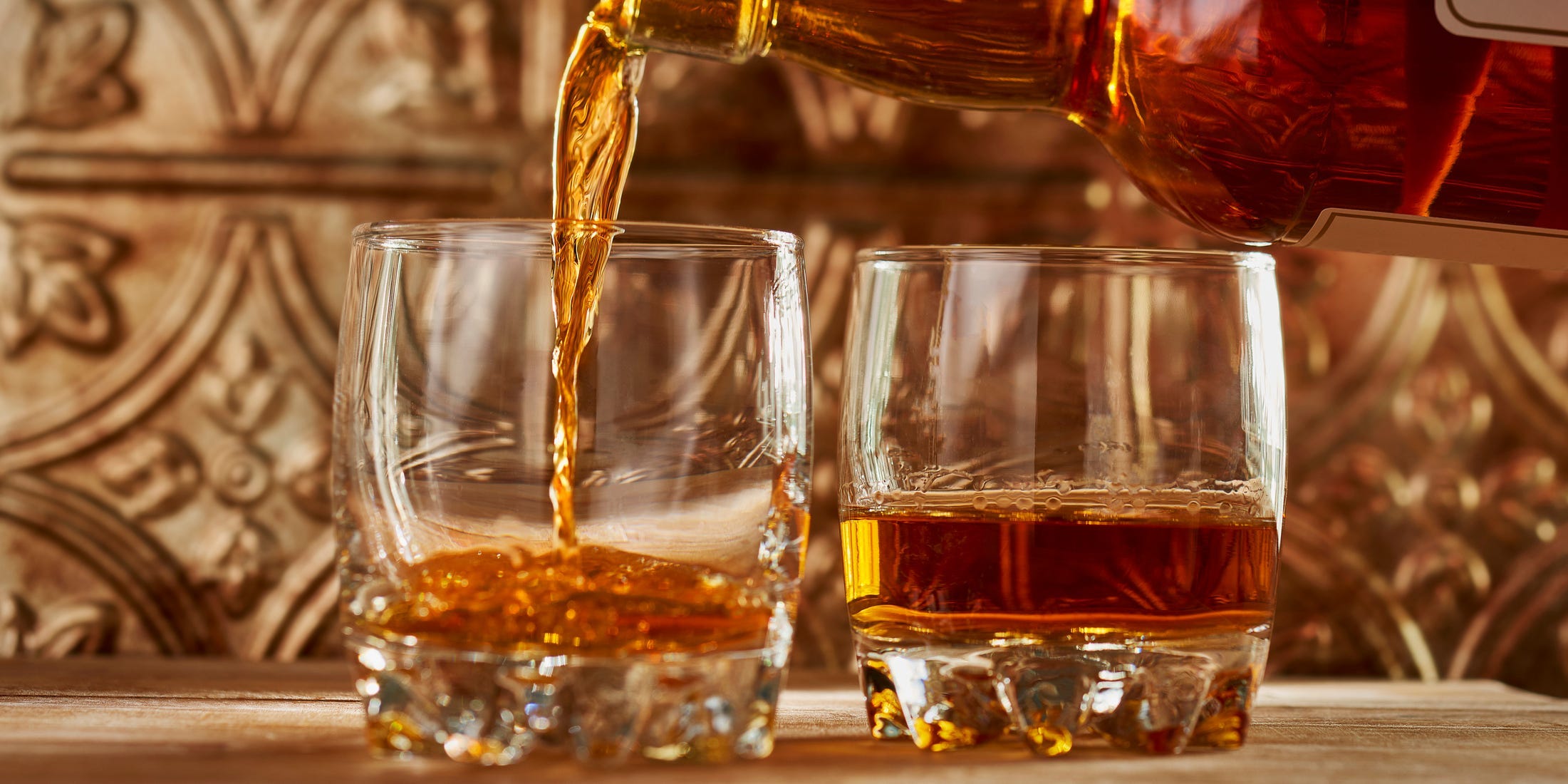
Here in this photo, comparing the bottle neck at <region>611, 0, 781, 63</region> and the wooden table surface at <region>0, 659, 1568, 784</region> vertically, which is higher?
the bottle neck at <region>611, 0, 781, 63</region>

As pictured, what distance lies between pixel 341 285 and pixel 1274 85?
0.79m

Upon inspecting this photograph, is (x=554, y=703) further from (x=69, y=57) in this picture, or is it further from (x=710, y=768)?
(x=69, y=57)

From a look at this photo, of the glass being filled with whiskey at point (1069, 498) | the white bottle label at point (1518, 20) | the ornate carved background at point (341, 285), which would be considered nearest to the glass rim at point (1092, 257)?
the glass being filled with whiskey at point (1069, 498)

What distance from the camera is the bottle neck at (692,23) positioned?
517 mm

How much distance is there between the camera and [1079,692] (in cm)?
49

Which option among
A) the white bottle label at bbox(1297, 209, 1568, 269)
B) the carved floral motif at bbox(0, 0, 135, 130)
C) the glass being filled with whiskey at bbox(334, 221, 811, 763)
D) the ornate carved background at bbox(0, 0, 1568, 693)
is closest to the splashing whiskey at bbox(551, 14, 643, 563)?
the glass being filled with whiskey at bbox(334, 221, 811, 763)

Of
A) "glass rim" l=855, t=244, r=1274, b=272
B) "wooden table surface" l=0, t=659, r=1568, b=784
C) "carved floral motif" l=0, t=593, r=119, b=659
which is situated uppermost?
"glass rim" l=855, t=244, r=1274, b=272

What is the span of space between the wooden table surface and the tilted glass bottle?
0.18 m

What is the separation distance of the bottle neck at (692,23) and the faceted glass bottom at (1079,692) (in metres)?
0.22

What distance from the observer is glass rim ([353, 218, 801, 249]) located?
0.47 m

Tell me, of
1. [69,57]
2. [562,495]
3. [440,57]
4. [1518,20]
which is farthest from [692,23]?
[69,57]

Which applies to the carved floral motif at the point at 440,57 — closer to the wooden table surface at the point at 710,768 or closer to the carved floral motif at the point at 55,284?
the carved floral motif at the point at 55,284

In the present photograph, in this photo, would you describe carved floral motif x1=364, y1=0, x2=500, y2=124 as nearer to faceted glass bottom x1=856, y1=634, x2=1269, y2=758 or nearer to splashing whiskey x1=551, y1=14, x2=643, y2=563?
splashing whiskey x1=551, y1=14, x2=643, y2=563

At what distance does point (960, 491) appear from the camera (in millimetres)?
506
